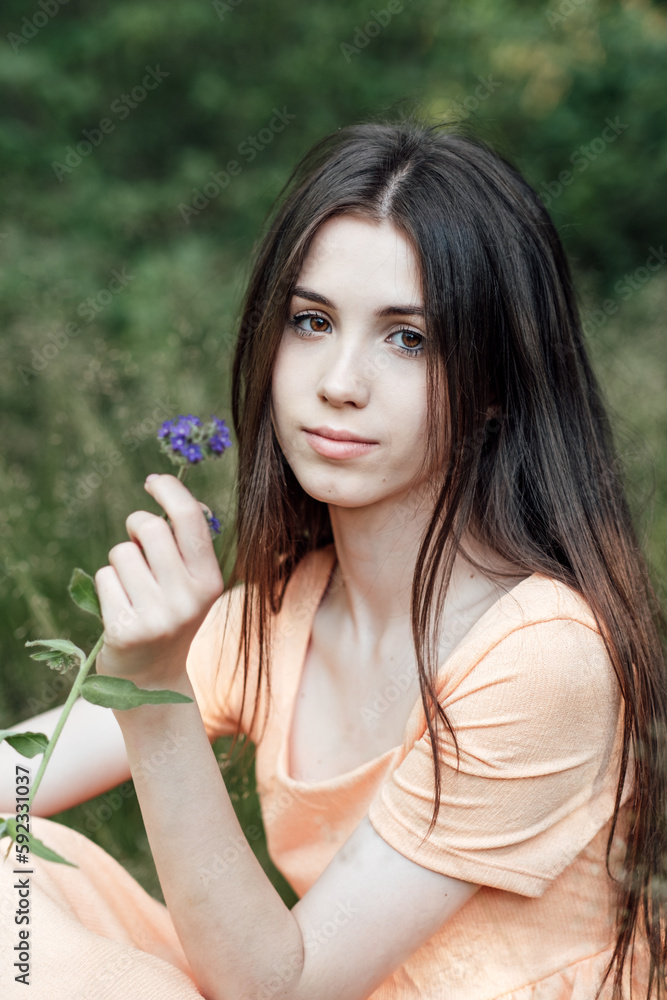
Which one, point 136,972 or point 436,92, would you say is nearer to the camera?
point 136,972

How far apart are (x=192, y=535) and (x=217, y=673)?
0.73 metres

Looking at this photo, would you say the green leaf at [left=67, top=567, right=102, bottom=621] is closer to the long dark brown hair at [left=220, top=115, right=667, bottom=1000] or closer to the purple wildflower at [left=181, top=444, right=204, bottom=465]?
the purple wildflower at [left=181, top=444, right=204, bottom=465]

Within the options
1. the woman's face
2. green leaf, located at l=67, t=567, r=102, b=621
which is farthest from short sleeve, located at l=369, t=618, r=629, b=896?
green leaf, located at l=67, t=567, r=102, b=621

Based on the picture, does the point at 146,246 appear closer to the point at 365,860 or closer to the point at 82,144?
the point at 82,144

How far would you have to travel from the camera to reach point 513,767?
1400 millimetres

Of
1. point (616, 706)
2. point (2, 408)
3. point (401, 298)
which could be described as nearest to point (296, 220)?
point (401, 298)

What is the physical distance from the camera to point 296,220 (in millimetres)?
1655

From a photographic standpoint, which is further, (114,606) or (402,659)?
(402,659)

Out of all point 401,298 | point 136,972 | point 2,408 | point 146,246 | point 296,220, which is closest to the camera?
point 136,972

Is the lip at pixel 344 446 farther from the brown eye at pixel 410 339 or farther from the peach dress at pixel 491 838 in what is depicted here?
the peach dress at pixel 491 838

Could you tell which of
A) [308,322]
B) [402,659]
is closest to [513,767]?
[402,659]

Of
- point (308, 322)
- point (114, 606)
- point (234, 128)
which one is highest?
point (234, 128)

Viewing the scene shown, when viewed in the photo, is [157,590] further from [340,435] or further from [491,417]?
[491,417]

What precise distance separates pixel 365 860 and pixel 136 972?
14.4 inches
